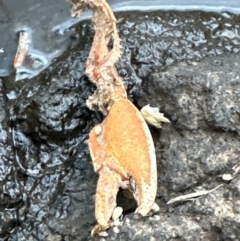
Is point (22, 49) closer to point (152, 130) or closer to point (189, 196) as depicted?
point (152, 130)

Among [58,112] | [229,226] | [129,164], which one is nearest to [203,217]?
[229,226]

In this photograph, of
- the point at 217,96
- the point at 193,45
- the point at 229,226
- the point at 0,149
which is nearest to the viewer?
the point at 229,226

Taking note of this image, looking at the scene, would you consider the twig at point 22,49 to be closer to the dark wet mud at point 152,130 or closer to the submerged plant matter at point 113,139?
the dark wet mud at point 152,130

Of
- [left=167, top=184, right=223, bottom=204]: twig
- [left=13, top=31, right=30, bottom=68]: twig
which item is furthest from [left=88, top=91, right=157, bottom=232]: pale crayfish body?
[left=13, top=31, right=30, bottom=68]: twig

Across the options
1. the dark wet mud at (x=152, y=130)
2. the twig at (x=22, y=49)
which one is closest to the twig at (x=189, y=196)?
the dark wet mud at (x=152, y=130)

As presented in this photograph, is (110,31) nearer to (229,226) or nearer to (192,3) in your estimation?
(192,3)
